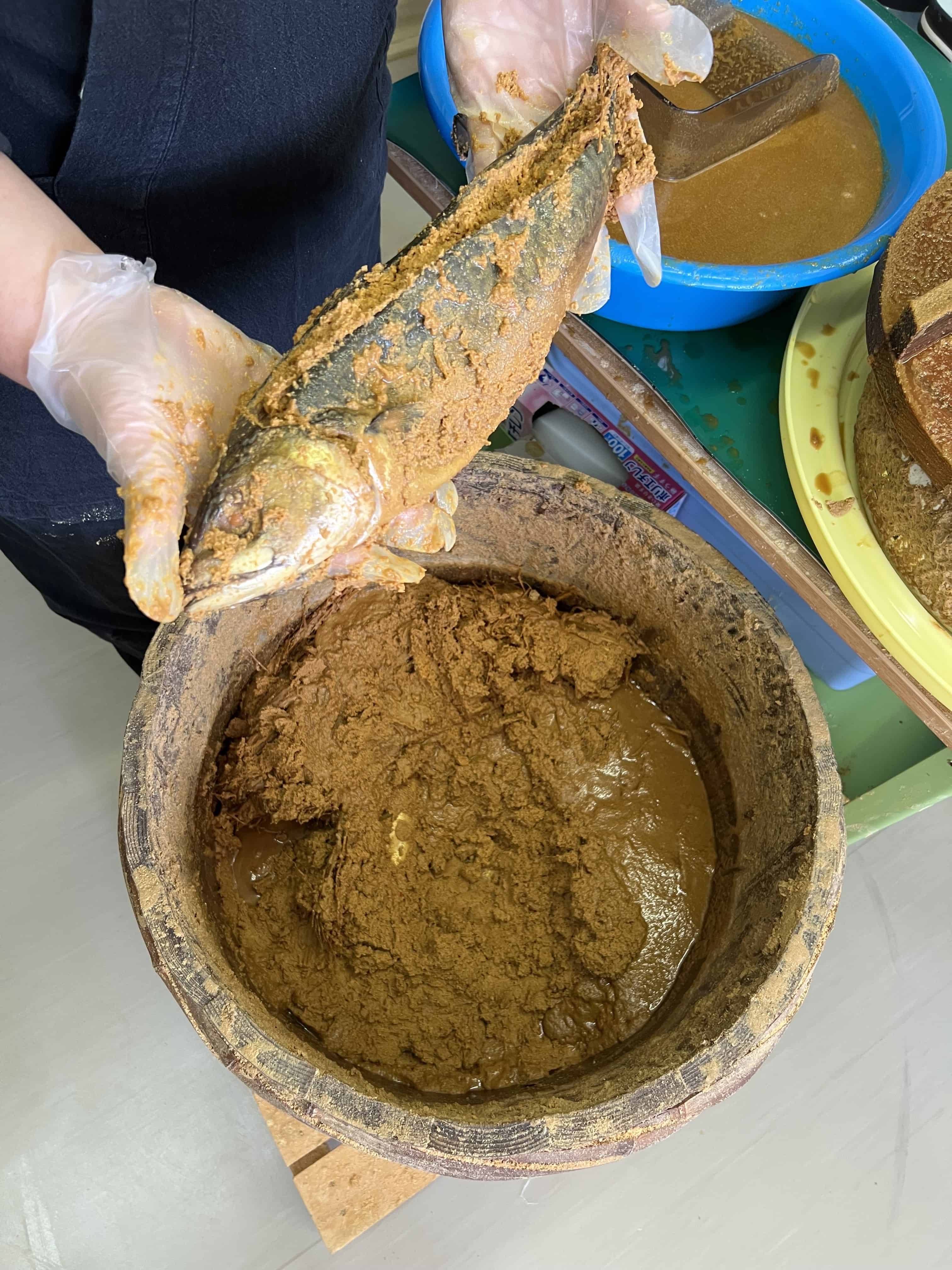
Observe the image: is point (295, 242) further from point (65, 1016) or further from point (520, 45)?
point (65, 1016)

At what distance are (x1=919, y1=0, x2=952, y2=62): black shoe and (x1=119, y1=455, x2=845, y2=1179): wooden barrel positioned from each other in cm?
116

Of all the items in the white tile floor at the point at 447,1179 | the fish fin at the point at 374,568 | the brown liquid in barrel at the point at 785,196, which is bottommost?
the white tile floor at the point at 447,1179

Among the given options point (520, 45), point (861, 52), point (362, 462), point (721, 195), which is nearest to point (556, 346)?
point (721, 195)

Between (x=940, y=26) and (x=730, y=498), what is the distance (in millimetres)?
1094

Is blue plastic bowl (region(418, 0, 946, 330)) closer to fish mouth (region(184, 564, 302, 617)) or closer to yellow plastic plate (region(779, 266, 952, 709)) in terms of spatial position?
yellow plastic plate (region(779, 266, 952, 709))

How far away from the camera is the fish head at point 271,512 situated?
0.70m

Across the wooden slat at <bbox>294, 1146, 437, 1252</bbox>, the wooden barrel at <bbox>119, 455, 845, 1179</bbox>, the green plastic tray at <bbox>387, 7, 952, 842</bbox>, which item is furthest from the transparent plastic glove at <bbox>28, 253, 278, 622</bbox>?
the wooden slat at <bbox>294, 1146, 437, 1252</bbox>

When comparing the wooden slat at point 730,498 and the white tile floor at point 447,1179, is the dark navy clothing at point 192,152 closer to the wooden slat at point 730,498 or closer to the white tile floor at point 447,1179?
the wooden slat at point 730,498

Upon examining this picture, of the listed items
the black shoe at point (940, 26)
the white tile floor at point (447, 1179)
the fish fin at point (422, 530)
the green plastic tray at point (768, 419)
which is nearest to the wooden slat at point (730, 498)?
the green plastic tray at point (768, 419)

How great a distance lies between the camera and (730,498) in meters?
1.26

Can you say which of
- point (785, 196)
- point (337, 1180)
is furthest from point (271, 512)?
point (337, 1180)

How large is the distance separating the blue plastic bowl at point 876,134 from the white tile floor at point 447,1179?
1186 millimetres

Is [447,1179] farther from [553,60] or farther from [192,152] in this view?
[553,60]

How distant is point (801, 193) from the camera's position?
1264 millimetres
